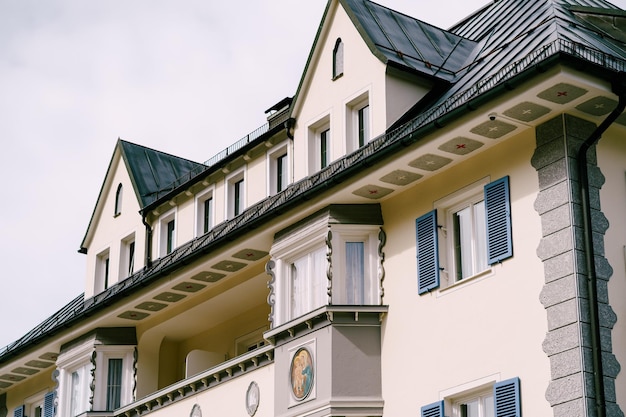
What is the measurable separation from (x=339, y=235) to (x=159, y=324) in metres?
9.41

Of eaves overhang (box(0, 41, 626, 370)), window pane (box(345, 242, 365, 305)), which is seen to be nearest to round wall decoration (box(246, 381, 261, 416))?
eaves overhang (box(0, 41, 626, 370))

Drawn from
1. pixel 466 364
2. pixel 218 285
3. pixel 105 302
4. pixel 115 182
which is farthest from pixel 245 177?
pixel 466 364

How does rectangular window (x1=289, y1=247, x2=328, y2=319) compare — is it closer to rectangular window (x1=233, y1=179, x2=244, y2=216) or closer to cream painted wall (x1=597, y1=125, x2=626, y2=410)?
rectangular window (x1=233, y1=179, x2=244, y2=216)

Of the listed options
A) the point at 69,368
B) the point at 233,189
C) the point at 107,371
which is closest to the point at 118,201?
the point at 69,368

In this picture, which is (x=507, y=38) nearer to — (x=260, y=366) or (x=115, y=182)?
(x=260, y=366)

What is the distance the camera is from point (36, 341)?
3894 cm

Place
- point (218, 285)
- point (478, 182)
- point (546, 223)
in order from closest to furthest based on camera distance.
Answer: point (546, 223) < point (478, 182) < point (218, 285)

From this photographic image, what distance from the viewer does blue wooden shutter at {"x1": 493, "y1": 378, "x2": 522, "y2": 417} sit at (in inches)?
927

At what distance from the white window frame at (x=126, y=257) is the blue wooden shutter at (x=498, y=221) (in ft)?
49.8

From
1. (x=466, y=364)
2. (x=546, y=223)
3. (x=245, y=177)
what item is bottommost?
(x=466, y=364)

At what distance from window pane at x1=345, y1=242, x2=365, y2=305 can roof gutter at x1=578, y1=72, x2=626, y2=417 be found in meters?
5.92

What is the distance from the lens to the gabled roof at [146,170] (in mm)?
39656

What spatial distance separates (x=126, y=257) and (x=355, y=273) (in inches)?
496

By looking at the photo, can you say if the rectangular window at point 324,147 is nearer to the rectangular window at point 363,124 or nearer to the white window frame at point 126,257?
the rectangular window at point 363,124
